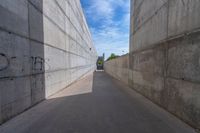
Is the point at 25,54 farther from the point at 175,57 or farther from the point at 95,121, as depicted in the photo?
the point at 175,57

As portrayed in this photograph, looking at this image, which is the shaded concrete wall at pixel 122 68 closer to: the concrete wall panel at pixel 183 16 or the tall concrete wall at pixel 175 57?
the tall concrete wall at pixel 175 57

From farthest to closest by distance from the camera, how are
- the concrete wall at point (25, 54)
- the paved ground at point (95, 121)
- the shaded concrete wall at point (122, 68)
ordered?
the shaded concrete wall at point (122, 68) < the concrete wall at point (25, 54) < the paved ground at point (95, 121)

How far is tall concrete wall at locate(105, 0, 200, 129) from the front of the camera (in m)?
2.67

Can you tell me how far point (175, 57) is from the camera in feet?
10.8

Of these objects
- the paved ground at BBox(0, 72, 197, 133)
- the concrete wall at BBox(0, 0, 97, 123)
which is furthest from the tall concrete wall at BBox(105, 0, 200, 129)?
the concrete wall at BBox(0, 0, 97, 123)

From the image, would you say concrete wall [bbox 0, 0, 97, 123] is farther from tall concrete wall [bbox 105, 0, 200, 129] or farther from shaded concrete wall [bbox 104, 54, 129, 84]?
shaded concrete wall [bbox 104, 54, 129, 84]

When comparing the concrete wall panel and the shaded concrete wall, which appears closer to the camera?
the concrete wall panel

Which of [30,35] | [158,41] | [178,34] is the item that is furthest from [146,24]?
[30,35]

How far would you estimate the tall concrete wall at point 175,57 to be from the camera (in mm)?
2666

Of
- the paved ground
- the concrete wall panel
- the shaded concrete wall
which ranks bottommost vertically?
the paved ground

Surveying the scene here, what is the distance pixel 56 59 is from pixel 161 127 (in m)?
5.30

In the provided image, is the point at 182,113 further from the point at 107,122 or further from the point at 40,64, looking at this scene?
the point at 40,64

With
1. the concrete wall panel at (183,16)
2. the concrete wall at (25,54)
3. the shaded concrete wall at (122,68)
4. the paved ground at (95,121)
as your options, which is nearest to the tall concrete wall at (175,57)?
the concrete wall panel at (183,16)

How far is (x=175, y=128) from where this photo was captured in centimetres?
263
